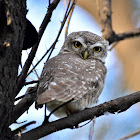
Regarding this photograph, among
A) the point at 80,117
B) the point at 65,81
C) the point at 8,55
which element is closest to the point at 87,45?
the point at 65,81

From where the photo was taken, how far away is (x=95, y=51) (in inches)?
172

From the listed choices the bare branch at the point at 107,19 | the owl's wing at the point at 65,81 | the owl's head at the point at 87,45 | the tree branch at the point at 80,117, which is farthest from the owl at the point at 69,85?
the bare branch at the point at 107,19

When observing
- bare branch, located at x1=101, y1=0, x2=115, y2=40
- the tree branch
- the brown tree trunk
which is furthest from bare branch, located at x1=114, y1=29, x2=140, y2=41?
the brown tree trunk

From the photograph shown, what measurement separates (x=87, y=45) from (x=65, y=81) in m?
1.66

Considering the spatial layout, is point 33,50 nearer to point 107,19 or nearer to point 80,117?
point 80,117

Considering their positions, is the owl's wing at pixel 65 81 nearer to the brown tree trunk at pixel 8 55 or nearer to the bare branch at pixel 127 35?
the brown tree trunk at pixel 8 55

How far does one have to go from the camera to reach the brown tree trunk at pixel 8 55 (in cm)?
212

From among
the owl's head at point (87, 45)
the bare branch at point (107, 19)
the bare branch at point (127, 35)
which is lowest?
the owl's head at point (87, 45)

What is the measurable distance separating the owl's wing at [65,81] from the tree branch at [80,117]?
181 mm

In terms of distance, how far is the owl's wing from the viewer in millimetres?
2531

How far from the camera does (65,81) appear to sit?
2.76 m

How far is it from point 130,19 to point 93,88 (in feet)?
19.0

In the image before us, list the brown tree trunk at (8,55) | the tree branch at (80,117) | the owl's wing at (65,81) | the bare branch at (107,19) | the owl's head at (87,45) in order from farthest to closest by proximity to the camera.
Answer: the owl's head at (87,45)
the bare branch at (107,19)
the owl's wing at (65,81)
the tree branch at (80,117)
the brown tree trunk at (8,55)

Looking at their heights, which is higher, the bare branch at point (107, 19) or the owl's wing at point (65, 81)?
the bare branch at point (107, 19)
